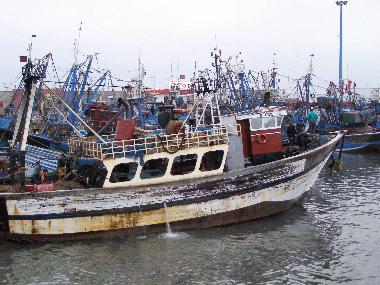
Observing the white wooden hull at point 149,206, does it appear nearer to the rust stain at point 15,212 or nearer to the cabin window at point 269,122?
the rust stain at point 15,212

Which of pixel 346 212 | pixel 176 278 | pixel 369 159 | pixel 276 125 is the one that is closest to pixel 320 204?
pixel 346 212

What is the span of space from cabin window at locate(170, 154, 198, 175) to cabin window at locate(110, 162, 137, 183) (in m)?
1.43

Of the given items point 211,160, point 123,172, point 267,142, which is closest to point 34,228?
point 123,172

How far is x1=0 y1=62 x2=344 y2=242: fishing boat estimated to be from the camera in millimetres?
14984

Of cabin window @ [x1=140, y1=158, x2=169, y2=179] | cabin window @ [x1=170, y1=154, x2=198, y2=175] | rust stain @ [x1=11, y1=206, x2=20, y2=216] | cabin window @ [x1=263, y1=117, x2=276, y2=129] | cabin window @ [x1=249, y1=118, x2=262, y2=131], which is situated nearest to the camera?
rust stain @ [x1=11, y1=206, x2=20, y2=216]

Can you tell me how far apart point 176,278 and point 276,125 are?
7663 mm

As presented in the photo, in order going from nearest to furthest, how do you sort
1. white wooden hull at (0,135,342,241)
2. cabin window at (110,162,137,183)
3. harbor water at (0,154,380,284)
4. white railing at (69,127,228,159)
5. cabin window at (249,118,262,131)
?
harbor water at (0,154,380,284), white wooden hull at (0,135,342,241), white railing at (69,127,228,159), cabin window at (110,162,137,183), cabin window at (249,118,262,131)

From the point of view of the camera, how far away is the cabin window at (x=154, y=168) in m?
16.4

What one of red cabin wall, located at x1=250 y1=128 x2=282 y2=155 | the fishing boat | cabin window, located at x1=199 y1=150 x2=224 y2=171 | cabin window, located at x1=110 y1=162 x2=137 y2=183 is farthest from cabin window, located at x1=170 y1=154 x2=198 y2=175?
red cabin wall, located at x1=250 y1=128 x2=282 y2=155

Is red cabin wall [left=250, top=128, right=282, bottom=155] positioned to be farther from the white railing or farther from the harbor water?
the harbor water

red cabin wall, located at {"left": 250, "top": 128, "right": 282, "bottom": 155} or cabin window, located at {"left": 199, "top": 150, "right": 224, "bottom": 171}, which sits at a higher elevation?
red cabin wall, located at {"left": 250, "top": 128, "right": 282, "bottom": 155}

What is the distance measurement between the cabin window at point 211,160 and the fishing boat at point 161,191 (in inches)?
1.3

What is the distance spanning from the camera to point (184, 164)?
17.2m

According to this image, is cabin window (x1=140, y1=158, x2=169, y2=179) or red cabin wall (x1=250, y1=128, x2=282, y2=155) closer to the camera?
cabin window (x1=140, y1=158, x2=169, y2=179)
